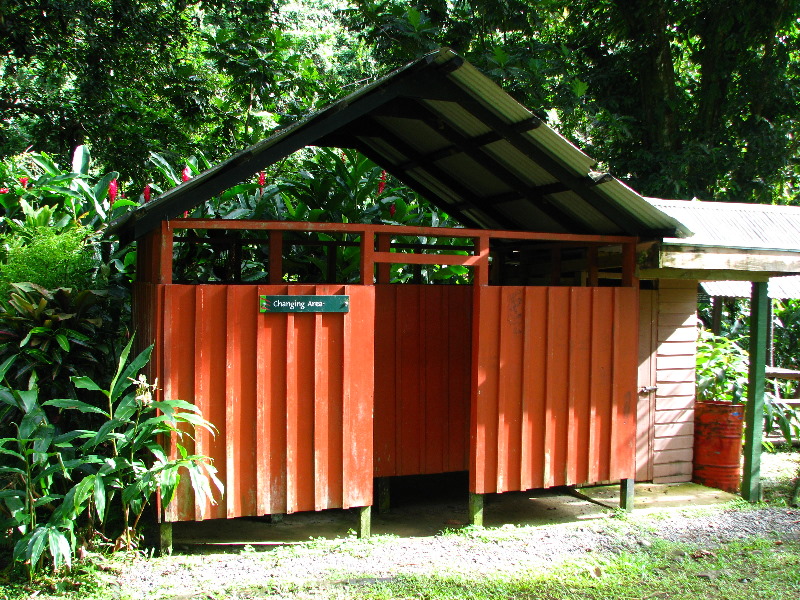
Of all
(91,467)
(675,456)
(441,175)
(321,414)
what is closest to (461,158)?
(441,175)

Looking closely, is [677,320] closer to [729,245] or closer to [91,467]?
[729,245]

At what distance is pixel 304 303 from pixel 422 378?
5.77 ft

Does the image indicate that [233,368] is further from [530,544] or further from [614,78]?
[614,78]

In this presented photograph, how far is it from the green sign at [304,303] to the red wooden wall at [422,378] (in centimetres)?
107

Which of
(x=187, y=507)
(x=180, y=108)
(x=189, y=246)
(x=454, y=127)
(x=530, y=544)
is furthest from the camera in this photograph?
(x=180, y=108)

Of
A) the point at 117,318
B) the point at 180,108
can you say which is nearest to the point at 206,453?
the point at 117,318

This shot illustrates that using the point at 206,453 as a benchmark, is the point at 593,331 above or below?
above

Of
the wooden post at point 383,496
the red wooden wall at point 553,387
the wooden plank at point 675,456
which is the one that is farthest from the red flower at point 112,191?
the wooden plank at point 675,456

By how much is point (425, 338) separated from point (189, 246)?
2610 millimetres

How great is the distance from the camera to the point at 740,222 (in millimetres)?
7117

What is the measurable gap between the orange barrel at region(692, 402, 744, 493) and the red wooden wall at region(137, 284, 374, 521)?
3.72 meters

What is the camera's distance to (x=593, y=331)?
19.5 ft

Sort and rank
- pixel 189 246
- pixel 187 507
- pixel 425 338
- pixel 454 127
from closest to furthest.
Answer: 1. pixel 187 507
2. pixel 454 127
3. pixel 425 338
4. pixel 189 246

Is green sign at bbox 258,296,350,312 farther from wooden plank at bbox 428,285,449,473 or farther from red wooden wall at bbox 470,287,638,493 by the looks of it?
wooden plank at bbox 428,285,449,473
